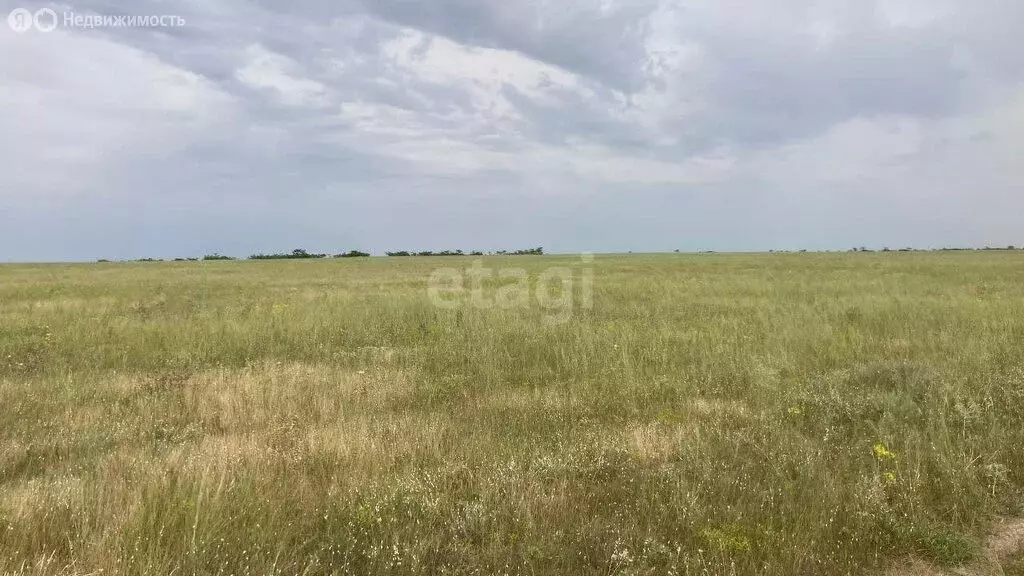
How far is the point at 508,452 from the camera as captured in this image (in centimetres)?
508

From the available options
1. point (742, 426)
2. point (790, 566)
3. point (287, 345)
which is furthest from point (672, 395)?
point (287, 345)

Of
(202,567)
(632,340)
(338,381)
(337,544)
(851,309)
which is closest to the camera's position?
(202,567)

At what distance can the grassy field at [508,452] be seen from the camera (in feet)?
11.6

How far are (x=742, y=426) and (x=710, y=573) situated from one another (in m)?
2.91

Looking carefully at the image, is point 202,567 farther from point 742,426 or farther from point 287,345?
point 287,345

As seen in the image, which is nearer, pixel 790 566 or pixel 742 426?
pixel 790 566

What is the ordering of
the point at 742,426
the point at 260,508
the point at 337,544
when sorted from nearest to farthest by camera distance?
the point at 337,544, the point at 260,508, the point at 742,426

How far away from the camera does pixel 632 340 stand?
35.2 ft

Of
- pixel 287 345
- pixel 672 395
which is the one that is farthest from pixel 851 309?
pixel 287 345

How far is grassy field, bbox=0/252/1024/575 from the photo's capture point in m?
3.53

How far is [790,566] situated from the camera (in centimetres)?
342

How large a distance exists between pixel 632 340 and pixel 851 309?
8.25 m

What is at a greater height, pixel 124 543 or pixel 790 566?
pixel 124 543

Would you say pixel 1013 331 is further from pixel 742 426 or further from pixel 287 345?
pixel 287 345
